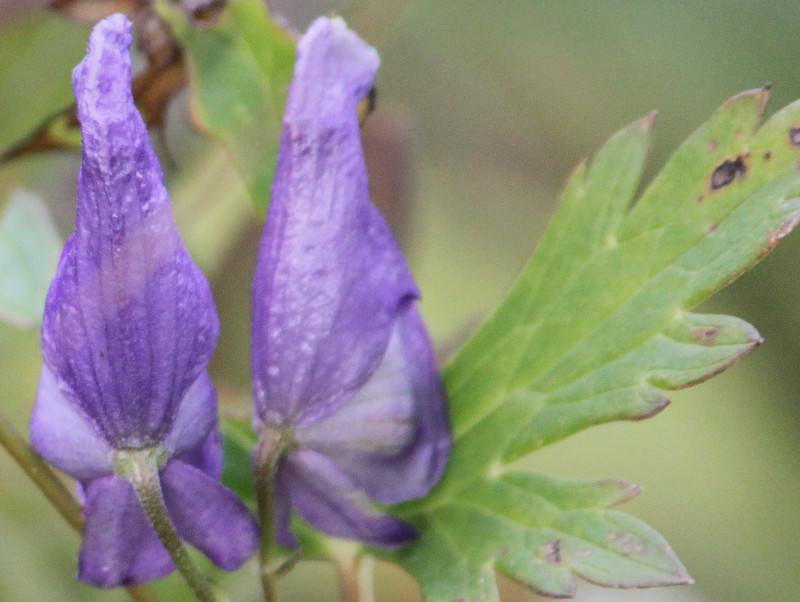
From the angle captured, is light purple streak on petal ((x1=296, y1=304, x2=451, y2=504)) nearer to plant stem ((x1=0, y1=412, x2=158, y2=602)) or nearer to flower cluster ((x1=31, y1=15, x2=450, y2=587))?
flower cluster ((x1=31, y1=15, x2=450, y2=587))

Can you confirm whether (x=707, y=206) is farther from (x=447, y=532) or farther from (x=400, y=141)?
(x=400, y=141)

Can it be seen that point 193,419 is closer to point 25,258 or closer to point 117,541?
point 117,541

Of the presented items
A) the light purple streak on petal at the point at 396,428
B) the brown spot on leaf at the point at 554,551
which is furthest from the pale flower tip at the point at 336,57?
the brown spot on leaf at the point at 554,551

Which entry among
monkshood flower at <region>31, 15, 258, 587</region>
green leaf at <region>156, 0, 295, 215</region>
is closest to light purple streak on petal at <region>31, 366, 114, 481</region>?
monkshood flower at <region>31, 15, 258, 587</region>

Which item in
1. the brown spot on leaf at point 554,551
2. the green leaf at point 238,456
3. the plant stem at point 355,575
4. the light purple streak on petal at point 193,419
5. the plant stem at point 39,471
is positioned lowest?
the plant stem at point 355,575

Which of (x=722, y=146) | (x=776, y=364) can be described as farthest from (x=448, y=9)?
(x=722, y=146)

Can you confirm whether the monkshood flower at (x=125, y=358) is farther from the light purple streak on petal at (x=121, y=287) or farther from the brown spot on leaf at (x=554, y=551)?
the brown spot on leaf at (x=554, y=551)

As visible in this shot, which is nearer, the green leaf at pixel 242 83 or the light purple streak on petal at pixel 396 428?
the light purple streak on petal at pixel 396 428

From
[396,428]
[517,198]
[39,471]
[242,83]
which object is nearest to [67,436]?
[39,471]

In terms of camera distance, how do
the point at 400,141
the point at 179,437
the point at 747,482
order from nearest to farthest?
1. the point at 179,437
2. the point at 400,141
3. the point at 747,482
